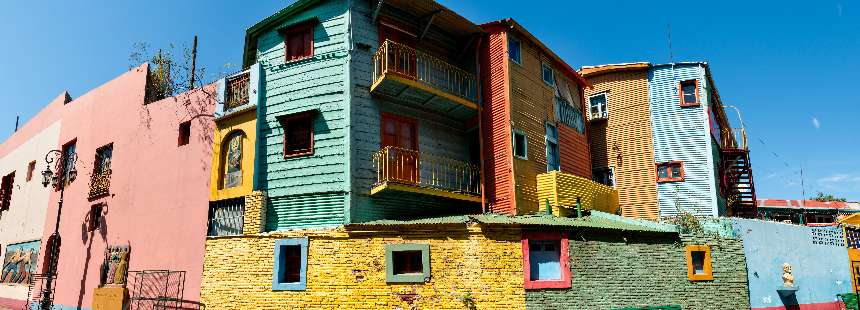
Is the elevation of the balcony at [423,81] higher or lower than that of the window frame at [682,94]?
lower

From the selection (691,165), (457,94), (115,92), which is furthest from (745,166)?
(115,92)

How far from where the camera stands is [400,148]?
16438 millimetres

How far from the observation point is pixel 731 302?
55.1 ft

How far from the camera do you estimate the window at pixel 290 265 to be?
1532 cm

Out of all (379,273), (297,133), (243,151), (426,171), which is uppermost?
(297,133)

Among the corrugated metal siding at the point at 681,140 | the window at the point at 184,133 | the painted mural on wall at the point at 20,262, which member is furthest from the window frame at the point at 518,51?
the painted mural on wall at the point at 20,262

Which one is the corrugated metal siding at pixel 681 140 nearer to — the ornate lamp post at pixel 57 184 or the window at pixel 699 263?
the window at pixel 699 263

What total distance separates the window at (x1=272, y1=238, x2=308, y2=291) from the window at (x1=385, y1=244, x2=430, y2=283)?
100 inches

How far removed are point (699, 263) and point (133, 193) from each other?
68.4ft

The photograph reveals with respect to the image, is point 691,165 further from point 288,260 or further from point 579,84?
point 288,260

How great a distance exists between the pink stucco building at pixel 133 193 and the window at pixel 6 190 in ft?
25.6

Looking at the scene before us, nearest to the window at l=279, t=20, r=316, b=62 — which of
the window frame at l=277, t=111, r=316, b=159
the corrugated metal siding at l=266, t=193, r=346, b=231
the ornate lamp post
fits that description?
the window frame at l=277, t=111, r=316, b=159

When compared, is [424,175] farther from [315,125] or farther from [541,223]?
[541,223]

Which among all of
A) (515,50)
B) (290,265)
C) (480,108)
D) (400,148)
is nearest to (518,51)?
(515,50)
